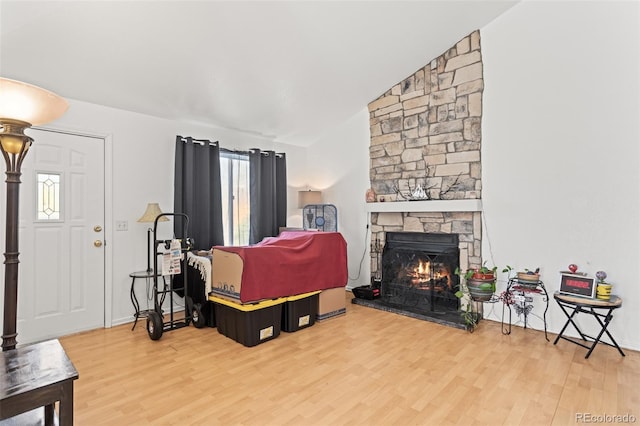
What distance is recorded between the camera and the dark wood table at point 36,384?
1.21 meters

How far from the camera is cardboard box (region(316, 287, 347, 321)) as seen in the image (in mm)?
3839

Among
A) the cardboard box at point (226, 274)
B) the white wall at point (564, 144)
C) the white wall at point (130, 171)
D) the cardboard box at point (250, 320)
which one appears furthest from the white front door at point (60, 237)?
the white wall at point (564, 144)

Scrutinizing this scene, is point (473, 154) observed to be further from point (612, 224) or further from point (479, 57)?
point (612, 224)

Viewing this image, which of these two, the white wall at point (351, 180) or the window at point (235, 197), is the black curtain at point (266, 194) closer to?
the window at point (235, 197)

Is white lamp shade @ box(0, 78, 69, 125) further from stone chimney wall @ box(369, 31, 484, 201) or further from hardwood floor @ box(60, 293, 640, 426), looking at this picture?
stone chimney wall @ box(369, 31, 484, 201)

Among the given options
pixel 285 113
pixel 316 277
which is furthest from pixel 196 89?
pixel 316 277

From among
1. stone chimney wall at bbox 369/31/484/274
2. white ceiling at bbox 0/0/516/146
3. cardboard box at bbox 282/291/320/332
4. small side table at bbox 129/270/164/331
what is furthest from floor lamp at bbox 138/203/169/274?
stone chimney wall at bbox 369/31/484/274

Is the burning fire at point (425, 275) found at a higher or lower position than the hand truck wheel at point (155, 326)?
higher

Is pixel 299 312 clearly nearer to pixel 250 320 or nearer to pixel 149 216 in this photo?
pixel 250 320

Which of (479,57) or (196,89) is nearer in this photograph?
(196,89)

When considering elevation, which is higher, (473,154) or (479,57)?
(479,57)

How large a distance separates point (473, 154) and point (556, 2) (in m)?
1.65

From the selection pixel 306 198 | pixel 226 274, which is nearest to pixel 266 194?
pixel 306 198

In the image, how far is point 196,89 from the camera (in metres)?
3.66
